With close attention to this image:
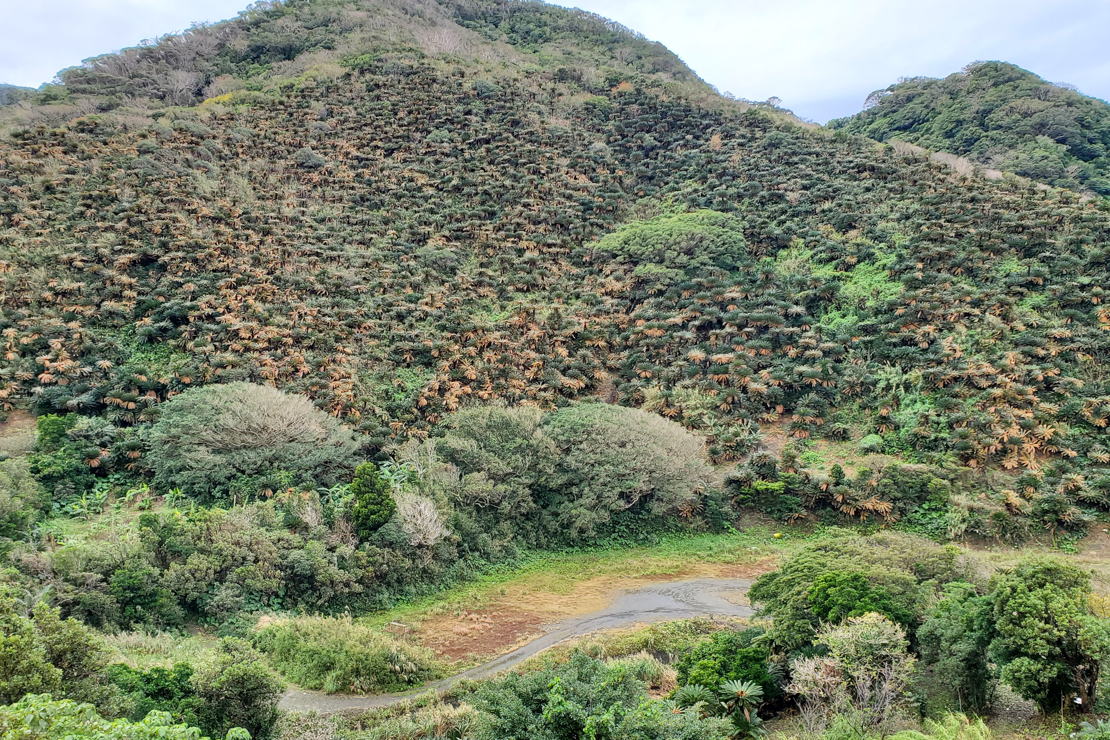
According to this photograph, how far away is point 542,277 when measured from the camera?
38469mm

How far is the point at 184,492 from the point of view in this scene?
21.4 m

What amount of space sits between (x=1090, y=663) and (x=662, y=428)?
16.5 m

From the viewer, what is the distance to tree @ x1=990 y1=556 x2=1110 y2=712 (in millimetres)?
9742

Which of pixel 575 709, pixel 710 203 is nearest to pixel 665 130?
pixel 710 203

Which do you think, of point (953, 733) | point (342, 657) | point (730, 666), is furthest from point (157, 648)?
point (953, 733)

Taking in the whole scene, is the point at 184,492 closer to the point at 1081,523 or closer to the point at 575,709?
the point at 575,709

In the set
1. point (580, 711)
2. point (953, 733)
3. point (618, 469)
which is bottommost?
point (953, 733)

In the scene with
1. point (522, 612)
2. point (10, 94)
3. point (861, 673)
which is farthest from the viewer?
point (10, 94)

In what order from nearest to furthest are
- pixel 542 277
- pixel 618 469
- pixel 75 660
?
pixel 75 660 → pixel 618 469 → pixel 542 277

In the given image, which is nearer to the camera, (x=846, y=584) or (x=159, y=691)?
(x=159, y=691)

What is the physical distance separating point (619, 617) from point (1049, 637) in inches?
437

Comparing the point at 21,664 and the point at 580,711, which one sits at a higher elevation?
the point at 21,664

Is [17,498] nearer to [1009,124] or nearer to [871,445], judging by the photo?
Answer: [871,445]

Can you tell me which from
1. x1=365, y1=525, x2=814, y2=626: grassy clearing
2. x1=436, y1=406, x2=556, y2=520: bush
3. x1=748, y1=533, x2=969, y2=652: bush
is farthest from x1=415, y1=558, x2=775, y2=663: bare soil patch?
x1=748, y1=533, x2=969, y2=652: bush
